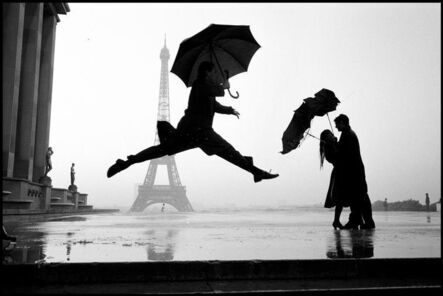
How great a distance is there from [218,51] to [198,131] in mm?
1412

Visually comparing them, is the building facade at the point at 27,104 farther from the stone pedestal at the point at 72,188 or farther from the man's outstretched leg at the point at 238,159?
the man's outstretched leg at the point at 238,159

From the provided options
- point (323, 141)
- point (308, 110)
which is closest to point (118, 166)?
point (308, 110)

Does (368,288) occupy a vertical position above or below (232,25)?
below

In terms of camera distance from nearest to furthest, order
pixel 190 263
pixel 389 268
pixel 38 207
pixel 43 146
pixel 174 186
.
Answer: pixel 190 263, pixel 389 268, pixel 38 207, pixel 43 146, pixel 174 186

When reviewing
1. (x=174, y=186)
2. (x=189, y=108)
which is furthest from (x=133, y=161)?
(x=174, y=186)

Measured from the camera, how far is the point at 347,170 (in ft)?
22.1

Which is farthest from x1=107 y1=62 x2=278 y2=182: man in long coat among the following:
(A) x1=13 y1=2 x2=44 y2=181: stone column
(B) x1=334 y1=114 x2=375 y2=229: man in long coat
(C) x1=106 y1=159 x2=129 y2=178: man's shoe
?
(A) x1=13 y1=2 x2=44 y2=181: stone column

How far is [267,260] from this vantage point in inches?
119

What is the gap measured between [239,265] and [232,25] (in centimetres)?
364

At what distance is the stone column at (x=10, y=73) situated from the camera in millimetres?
18734

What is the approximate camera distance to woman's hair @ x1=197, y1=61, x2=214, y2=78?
17.7 feet

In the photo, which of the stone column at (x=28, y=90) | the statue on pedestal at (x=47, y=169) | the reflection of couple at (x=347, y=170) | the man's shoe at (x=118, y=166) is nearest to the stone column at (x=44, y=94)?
the statue on pedestal at (x=47, y=169)

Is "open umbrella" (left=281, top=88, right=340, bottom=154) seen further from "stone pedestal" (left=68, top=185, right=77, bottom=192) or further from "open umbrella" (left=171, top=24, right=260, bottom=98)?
"stone pedestal" (left=68, top=185, right=77, bottom=192)

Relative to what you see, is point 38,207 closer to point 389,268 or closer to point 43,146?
point 43,146
